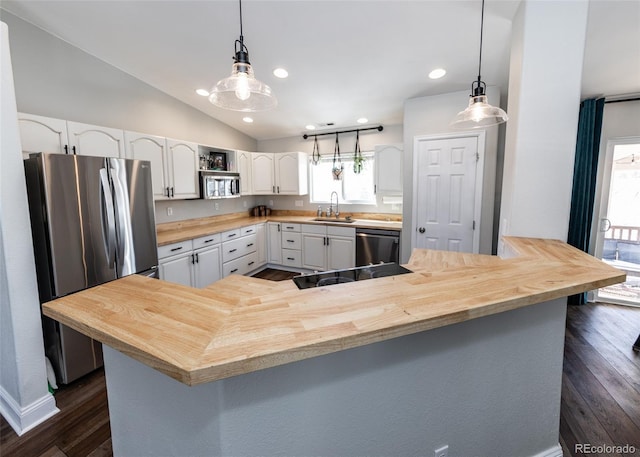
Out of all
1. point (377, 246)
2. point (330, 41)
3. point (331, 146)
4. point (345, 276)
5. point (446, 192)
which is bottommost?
point (377, 246)

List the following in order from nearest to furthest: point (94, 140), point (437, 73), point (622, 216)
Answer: point (94, 140)
point (437, 73)
point (622, 216)

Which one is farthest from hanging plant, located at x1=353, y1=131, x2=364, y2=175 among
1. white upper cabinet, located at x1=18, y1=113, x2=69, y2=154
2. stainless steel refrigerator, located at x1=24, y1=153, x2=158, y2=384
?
white upper cabinet, located at x1=18, y1=113, x2=69, y2=154

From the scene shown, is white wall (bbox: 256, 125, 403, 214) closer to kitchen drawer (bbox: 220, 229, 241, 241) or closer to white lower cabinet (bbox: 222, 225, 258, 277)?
white lower cabinet (bbox: 222, 225, 258, 277)

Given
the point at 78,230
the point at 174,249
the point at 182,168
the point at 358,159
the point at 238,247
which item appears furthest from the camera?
the point at 358,159

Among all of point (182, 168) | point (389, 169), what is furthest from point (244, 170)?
point (389, 169)

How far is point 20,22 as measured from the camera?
2346 millimetres

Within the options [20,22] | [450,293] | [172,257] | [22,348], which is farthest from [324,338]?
[20,22]

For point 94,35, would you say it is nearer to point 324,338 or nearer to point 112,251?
point 112,251

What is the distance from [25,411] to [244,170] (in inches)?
142

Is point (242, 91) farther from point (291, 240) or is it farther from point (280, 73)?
point (291, 240)

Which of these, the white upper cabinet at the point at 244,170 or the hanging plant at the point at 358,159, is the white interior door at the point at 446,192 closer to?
the hanging plant at the point at 358,159

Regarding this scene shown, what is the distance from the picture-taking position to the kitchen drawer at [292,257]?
4578mm

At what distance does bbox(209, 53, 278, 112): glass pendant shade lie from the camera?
53.9 inches

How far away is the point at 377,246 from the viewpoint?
3.88 meters
